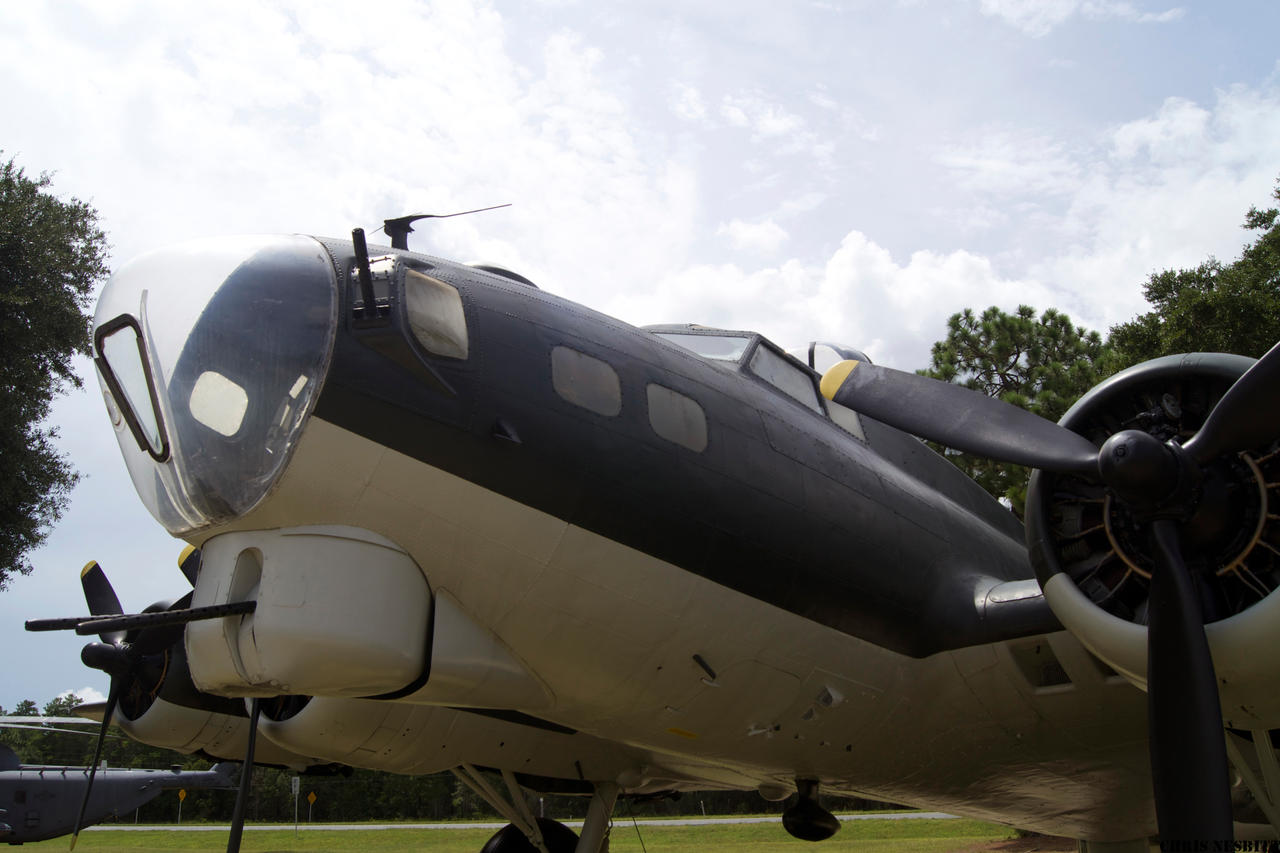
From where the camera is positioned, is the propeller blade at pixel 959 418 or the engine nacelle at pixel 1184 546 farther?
the propeller blade at pixel 959 418

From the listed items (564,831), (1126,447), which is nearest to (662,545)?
(1126,447)

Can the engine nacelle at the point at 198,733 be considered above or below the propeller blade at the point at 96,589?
below

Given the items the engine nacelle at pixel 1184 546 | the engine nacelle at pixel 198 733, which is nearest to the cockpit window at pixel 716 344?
the engine nacelle at pixel 1184 546

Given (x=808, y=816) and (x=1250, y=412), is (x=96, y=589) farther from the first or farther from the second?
(x=1250, y=412)

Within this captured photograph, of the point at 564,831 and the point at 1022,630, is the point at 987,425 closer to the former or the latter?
the point at 1022,630

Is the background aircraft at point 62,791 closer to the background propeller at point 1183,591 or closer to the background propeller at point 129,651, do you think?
the background propeller at point 129,651

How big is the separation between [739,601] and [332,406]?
2.60m

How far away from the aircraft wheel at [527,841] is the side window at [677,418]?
5.12m

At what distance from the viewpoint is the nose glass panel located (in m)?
4.66

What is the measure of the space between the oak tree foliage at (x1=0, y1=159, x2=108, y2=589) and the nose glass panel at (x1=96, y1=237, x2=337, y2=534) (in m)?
18.6

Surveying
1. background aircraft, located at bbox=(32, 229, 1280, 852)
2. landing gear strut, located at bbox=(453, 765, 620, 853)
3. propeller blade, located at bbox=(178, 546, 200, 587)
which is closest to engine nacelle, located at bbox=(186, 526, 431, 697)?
background aircraft, located at bbox=(32, 229, 1280, 852)

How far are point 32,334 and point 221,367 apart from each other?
66.0 feet

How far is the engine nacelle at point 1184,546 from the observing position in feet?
16.4

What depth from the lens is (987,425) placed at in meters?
5.77
